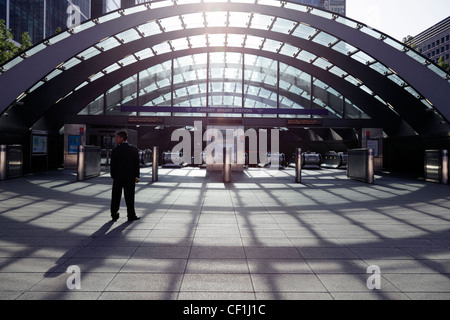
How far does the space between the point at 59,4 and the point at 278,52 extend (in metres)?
39.8

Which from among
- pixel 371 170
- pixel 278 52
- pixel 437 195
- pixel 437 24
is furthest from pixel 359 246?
pixel 437 24

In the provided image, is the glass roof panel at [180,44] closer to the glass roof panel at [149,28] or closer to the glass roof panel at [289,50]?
the glass roof panel at [149,28]

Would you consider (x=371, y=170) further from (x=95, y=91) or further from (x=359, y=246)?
(x=95, y=91)

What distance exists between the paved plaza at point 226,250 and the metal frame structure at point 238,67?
39.1ft

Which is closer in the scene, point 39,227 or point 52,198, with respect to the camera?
point 39,227

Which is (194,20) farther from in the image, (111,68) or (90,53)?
(111,68)

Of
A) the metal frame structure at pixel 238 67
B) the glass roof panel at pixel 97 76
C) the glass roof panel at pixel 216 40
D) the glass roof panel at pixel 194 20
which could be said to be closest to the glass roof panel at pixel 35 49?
the metal frame structure at pixel 238 67

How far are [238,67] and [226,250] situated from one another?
21.6m

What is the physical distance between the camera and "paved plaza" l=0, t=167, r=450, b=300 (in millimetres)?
2959

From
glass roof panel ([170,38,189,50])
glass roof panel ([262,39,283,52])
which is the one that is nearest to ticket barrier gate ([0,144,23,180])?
glass roof panel ([170,38,189,50])

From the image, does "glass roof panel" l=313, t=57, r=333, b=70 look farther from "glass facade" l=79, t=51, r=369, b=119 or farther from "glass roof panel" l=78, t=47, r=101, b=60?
"glass roof panel" l=78, t=47, r=101, b=60

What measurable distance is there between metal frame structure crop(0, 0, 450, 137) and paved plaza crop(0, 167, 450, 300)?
11.9 meters

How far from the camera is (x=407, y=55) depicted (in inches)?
692

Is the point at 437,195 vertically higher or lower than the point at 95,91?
lower
